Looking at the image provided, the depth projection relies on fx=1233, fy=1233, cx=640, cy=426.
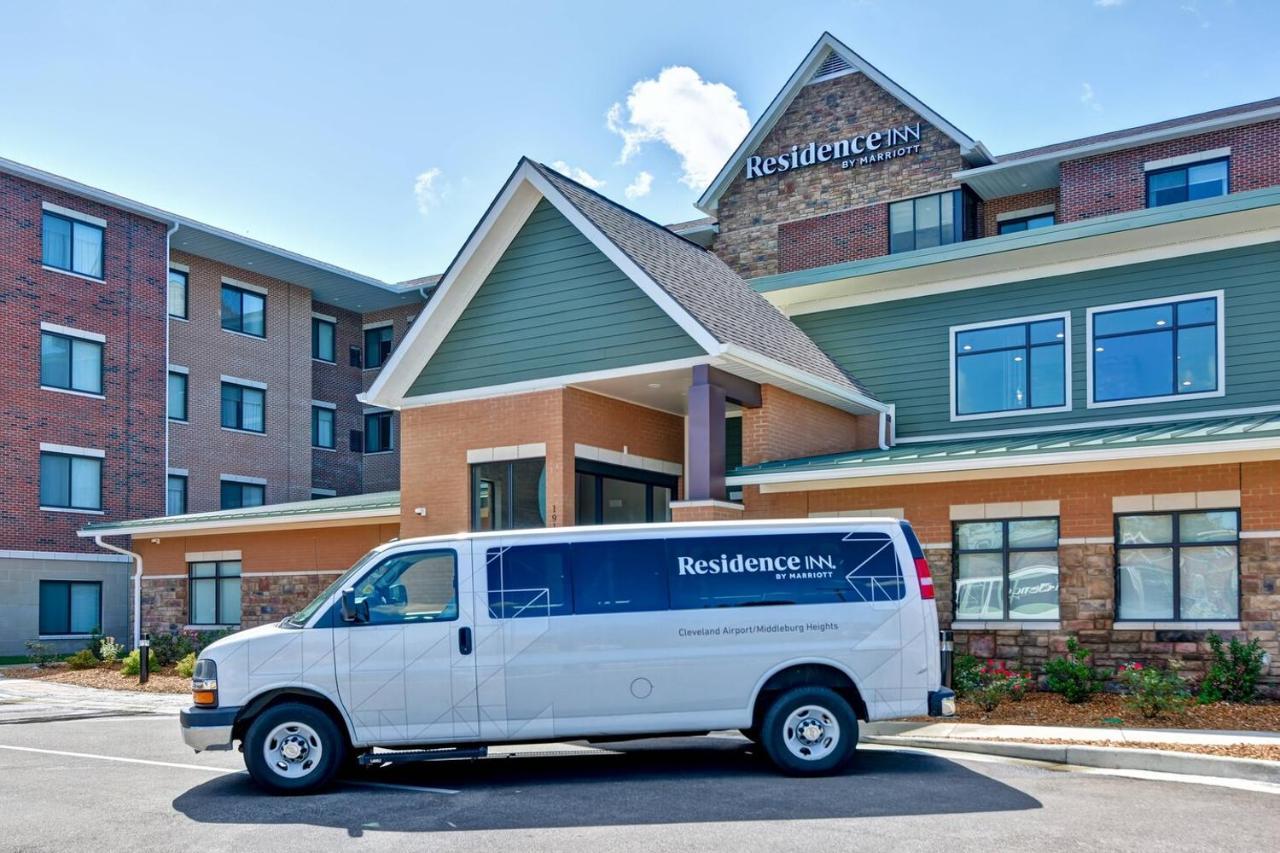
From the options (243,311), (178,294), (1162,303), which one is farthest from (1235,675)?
(243,311)

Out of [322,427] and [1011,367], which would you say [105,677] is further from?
[1011,367]

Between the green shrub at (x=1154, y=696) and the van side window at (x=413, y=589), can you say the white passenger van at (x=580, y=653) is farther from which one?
the green shrub at (x=1154, y=696)

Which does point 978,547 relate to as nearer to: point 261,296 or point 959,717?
point 959,717

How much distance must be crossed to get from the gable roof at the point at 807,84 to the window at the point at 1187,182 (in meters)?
4.05

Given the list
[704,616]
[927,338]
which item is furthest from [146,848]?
[927,338]

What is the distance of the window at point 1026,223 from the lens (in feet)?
103

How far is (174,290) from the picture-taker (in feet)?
114

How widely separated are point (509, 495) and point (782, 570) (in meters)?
8.40

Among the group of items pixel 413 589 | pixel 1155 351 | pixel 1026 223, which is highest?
pixel 1026 223

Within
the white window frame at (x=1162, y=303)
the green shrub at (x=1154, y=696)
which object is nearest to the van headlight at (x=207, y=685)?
the green shrub at (x=1154, y=696)

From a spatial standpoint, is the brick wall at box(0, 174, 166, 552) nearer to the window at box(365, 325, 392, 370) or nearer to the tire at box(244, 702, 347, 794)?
the window at box(365, 325, 392, 370)

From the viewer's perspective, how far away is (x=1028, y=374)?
1994 cm

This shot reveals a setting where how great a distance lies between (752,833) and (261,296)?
32487 millimetres

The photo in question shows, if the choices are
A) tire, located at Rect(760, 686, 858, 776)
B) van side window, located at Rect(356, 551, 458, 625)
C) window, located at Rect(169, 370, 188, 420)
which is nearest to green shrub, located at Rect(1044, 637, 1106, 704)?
tire, located at Rect(760, 686, 858, 776)
